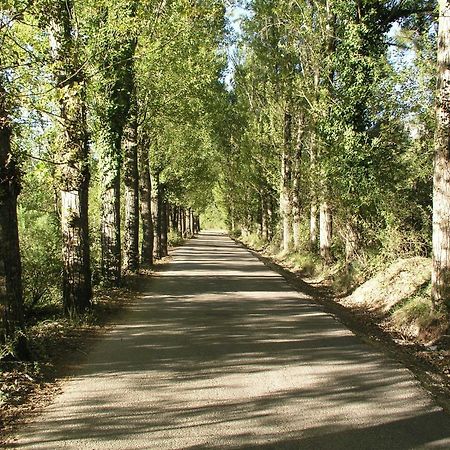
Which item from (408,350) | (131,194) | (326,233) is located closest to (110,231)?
(131,194)

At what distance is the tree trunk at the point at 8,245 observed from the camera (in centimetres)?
690

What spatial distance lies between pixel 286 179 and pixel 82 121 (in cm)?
2102

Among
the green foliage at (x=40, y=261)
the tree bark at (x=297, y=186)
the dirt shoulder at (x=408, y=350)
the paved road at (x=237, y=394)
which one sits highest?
the tree bark at (x=297, y=186)

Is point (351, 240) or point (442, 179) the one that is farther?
point (351, 240)

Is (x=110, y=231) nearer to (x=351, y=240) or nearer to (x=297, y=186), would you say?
(x=351, y=240)

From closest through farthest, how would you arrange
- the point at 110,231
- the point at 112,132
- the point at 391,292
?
the point at 391,292 < the point at 112,132 < the point at 110,231

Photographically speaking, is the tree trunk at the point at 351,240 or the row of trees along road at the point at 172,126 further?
the tree trunk at the point at 351,240

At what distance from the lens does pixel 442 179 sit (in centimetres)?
969

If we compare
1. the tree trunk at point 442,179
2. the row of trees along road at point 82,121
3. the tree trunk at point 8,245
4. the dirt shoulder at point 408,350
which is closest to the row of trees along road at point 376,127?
the tree trunk at point 442,179

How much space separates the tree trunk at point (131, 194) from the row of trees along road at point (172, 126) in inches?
1.9

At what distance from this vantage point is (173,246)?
4153 cm

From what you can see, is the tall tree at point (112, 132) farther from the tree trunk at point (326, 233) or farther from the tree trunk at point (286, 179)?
the tree trunk at point (286, 179)

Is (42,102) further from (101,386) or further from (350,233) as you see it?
(350,233)

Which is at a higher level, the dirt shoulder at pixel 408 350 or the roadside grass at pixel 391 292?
the roadside grass at pixel 391 292
